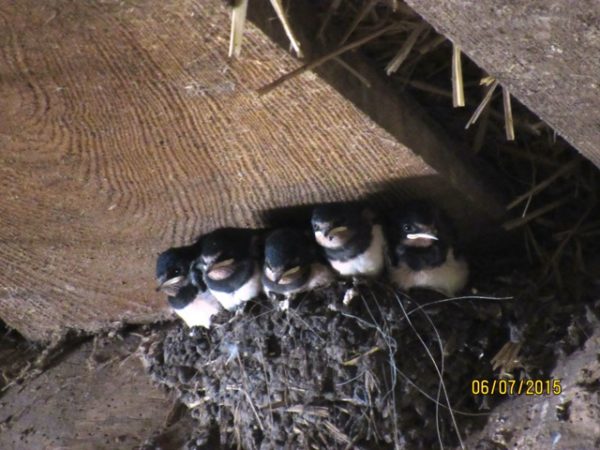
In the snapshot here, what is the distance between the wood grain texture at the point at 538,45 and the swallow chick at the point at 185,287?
1.15 metres

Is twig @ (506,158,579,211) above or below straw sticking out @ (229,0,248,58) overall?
below

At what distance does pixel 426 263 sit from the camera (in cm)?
267

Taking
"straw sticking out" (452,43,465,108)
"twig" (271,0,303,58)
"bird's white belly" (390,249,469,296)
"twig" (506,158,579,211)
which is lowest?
"bird's white belly" (390,249,469,296)

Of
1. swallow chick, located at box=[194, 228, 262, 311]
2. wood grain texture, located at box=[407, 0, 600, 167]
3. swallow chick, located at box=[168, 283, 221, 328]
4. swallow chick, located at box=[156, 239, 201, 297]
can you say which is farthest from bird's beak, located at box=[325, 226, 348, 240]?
wood grain texture, located at box=[407, 0, 600, 167]

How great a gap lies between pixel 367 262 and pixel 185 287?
499 millimetres

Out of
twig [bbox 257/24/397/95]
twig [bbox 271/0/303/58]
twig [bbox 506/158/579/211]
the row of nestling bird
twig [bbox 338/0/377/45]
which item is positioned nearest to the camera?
twig [bbox 271/0/303/58]

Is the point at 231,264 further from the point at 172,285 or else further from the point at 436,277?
the point at 436,277

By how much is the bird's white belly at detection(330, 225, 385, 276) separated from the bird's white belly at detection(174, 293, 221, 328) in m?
0.39

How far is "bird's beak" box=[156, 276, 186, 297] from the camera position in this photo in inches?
107

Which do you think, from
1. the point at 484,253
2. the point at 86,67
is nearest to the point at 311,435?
the point at 484,253

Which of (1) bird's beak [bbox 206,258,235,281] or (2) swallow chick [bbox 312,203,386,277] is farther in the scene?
(1) bird's beak [bbox 206,258,235,281]

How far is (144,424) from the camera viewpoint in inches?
107
